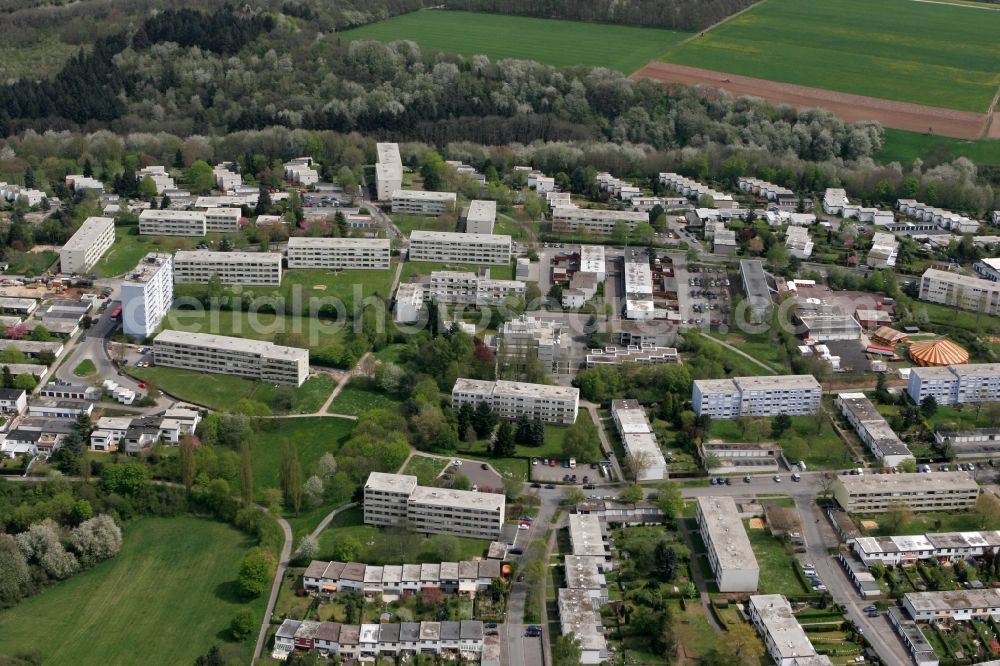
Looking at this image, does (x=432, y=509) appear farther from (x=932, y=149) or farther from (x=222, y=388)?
(x=932, y=149)

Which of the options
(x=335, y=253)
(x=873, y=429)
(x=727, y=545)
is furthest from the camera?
(x=335, y=253)

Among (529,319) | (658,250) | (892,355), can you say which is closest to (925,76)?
(658,250)

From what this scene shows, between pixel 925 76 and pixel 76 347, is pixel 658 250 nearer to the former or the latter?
pixel 76 347

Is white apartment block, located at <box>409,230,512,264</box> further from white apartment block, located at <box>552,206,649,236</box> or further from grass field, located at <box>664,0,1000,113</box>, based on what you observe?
grass field, located at <box>664,0,1000,113</box>

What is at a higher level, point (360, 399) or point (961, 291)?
point (961, 291)

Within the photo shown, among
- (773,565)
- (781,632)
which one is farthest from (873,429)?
(781,632)

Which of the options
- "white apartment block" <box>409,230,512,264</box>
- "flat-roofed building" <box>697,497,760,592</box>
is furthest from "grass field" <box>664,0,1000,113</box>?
"flat-roofed building" <box>697,497,760,592</box>
